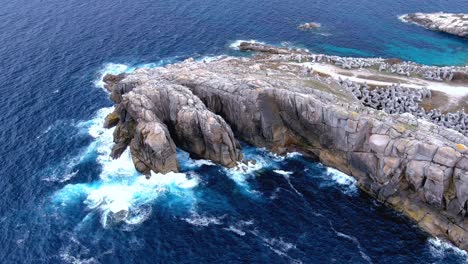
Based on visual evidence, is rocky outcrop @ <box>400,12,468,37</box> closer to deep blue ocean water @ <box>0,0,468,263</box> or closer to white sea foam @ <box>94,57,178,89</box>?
deep blue ocean water @ <box>0,0,468,263</box>

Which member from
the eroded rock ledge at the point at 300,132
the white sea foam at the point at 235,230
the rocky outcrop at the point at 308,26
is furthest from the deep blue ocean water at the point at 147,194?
the rocky outcrop at the point at 308,26

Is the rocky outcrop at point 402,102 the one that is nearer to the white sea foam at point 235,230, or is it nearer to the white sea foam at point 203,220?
the white sea foam at point 235,230

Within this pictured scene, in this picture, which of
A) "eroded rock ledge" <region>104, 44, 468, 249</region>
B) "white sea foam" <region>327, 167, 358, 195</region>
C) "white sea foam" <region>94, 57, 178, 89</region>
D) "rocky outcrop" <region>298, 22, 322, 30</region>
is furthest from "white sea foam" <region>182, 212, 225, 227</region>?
"rocky outcrop" <region>298, 22, 322, 30</region>

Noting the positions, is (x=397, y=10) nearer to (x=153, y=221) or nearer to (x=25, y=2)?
(x=153, y=221)

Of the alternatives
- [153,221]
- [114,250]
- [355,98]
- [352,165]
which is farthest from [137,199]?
[355,98]

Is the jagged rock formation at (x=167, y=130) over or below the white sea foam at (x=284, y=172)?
over

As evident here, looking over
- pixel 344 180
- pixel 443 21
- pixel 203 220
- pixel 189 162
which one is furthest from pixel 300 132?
pixel 443 21

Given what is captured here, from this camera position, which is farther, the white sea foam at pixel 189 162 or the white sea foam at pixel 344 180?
the white sea foam at pixel 189 162
